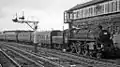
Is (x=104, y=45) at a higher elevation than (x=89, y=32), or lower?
lower

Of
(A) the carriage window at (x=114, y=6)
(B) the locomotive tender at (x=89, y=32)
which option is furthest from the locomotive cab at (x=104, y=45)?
(A) the carriage window at (x=114, y=6)

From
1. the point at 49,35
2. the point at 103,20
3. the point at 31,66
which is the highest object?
the point at 103,20

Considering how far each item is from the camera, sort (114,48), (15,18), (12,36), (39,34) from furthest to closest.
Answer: (12,36) → (15,18) → (39,34) → (114,48)

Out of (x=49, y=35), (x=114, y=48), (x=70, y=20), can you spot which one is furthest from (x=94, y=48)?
(x=70, y=20)

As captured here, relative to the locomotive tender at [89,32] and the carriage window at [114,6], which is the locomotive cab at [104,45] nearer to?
the locomotive tender at [89,32]

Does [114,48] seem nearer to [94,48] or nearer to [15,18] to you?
[94,48]

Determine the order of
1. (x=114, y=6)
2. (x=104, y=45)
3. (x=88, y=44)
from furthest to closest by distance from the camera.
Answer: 1. (x=114, y=6)
2. (x=88, y=44)
3. (x=104, y=45)

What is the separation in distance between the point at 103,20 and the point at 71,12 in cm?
717

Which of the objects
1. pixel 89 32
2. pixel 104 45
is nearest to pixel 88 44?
pixel 89 32

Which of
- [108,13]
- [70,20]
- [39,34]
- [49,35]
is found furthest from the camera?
[39,34]

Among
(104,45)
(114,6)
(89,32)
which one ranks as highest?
(114,6)

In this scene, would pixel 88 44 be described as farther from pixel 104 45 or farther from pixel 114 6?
pixel 114 6

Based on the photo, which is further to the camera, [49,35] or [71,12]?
[71,12]

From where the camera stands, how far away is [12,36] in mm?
53906
